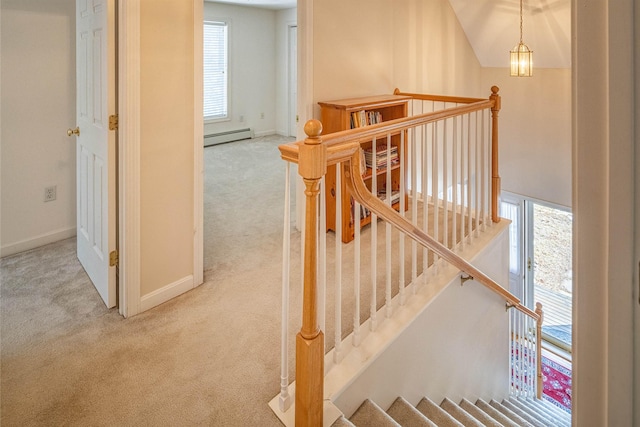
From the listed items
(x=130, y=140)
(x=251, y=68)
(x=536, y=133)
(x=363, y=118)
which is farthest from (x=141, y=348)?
(x=251, y=68)

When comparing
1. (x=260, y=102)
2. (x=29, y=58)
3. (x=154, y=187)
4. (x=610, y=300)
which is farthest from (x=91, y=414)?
(x=260, y=102)

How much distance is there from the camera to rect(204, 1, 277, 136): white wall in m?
7.06

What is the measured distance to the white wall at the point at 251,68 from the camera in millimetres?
7062

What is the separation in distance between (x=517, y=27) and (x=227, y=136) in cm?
443

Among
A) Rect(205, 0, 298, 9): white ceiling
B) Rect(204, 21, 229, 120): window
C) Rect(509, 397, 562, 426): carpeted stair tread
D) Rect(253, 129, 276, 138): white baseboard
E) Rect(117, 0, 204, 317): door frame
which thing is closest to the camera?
Rect(117, 0, 204, 317): door frame

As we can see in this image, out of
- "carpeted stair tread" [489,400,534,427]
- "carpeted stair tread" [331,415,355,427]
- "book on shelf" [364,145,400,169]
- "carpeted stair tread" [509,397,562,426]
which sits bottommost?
"carpeted stair tread" [509,397,562,426]

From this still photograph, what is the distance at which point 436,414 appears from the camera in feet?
7.06

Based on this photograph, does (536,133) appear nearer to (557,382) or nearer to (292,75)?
(557,382)

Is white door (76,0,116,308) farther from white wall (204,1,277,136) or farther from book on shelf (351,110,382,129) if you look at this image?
white wall (204,1,277,136)

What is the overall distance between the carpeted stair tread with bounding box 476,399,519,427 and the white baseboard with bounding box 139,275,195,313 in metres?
2.09

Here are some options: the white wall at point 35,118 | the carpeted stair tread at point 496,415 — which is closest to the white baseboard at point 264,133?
the white wall at point 35,118

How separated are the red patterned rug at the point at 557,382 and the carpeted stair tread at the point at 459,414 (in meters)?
3.40

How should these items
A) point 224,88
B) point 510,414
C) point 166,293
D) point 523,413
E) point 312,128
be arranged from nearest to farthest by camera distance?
1. point 312,128
2. point 166,293
3. point 510,414
4. point 523,413
5. point 224,88

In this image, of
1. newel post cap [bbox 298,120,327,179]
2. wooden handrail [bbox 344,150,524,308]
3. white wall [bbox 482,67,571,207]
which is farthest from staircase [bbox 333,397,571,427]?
white wall [bbox 482,67,571,207]
